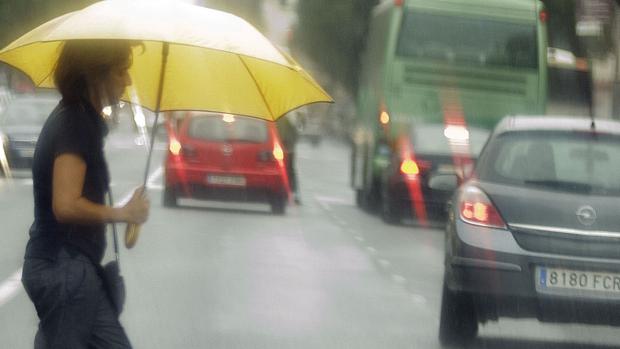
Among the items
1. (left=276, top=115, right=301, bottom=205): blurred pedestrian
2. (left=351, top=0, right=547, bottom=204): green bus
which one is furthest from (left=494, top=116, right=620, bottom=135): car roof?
(left=276, top=115, right=301, bottom=205): blurred pedestrian

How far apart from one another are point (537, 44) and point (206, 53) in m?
20.1

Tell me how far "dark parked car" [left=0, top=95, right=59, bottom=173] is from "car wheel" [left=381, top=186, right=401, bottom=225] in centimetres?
1068

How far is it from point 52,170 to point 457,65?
69.6 ft

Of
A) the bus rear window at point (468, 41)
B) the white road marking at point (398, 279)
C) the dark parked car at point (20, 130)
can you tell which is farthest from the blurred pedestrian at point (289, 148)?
the white road marking at point (398, 279)

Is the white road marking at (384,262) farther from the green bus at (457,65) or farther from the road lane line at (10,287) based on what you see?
the green bus at (457,65)

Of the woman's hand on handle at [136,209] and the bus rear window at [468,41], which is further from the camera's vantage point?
the bus rear window at [468,41]

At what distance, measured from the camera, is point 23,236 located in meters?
18.4

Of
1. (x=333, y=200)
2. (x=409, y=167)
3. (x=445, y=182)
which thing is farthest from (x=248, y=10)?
(x=445, y=182)

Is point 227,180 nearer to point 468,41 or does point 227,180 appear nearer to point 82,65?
point 468,41

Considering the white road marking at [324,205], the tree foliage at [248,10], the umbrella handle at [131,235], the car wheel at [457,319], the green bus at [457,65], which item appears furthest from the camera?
the tree foliage at [248,10]

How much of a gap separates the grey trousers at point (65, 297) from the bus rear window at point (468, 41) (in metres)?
20.6

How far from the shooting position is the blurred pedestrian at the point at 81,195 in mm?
5023

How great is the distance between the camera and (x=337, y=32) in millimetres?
71750

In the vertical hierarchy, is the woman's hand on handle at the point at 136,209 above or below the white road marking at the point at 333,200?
above
